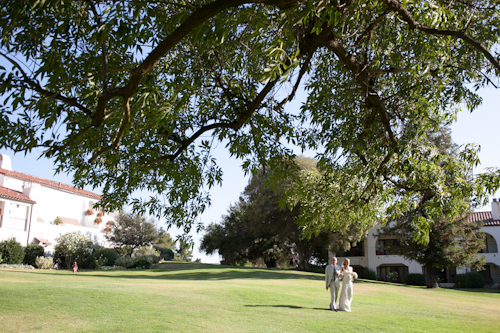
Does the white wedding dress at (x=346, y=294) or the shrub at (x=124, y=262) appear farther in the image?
the shrub at (x=124, y=262)

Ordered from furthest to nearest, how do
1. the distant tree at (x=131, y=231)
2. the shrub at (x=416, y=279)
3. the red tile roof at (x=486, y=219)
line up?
the distant tree at (x=131, y=231) < the shrub at (x=416, y=279) < the red tile roof at (x=486, y=219)

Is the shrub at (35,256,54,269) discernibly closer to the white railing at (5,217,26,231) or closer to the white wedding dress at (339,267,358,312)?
the white railing at (5,217,26,231)

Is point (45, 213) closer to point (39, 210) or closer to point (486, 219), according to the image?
point (39, 210)

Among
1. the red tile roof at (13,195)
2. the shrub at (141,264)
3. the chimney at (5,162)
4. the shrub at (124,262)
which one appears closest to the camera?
the red tile roof at (13,195)

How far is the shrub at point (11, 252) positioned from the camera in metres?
28.4

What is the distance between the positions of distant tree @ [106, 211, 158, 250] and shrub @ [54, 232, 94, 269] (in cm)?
1140

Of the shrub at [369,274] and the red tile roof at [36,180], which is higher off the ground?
the red tile roof at [36,180]

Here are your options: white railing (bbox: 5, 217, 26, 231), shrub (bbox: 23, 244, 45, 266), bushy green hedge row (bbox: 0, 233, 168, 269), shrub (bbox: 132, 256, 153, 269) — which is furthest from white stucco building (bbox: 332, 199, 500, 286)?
white railing (bbox: 5, 217, 26, 231)

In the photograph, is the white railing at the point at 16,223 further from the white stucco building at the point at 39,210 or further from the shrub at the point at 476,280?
the shrub at the point at 476,280

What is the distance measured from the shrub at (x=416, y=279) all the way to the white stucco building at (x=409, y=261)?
1599 mm

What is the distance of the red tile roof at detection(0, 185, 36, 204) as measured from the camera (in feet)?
102

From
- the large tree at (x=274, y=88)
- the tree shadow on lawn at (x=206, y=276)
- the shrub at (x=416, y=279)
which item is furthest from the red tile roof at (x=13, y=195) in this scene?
the shrub at (x=416, y=279)

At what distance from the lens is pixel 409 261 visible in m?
41.4

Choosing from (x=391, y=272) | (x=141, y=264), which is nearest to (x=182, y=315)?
(x=141, y=264)
